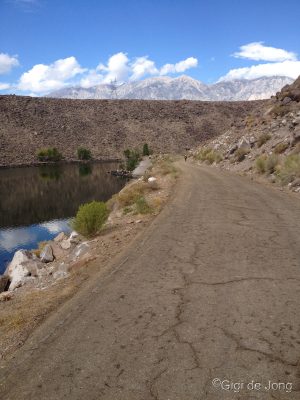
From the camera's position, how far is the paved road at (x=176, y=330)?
498 centimetres

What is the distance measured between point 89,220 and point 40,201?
99.7 feet

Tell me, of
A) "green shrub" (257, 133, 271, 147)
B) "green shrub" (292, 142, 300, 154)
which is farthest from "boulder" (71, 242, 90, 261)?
"green shrub" (257, 133, 271, 147)

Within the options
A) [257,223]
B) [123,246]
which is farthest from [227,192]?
[123,246]

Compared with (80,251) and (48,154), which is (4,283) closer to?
(80,251)

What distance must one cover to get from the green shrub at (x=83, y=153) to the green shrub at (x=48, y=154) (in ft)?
15.4

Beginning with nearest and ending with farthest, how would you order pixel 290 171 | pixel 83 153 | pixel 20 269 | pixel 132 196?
pixel 20 269 → pixel 132 196 → pixel 290 171 → pixel 83 153

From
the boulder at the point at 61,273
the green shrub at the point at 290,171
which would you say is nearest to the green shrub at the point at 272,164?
the green shrub at the point at 290,171

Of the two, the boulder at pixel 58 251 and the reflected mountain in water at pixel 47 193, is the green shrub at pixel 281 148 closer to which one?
the reflected mountain in water at pixel 47 193

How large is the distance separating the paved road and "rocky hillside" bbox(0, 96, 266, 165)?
3477 inches

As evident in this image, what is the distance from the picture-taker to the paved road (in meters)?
4.98

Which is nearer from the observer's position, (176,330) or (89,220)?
(176,330)

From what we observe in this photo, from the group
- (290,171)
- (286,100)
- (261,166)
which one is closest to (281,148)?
(261,166)

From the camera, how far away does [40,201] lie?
43.6 m

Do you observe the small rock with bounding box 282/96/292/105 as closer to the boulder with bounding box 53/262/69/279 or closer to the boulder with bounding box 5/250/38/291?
the boulder with bounding box 5/250/38/291
